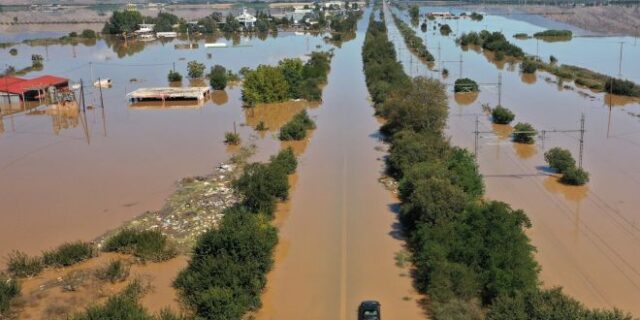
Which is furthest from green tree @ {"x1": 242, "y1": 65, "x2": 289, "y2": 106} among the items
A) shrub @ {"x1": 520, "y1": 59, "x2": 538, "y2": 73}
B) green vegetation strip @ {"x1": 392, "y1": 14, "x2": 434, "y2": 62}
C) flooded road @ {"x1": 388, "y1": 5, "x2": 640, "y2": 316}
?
green vegetation strip @ {"x1": 392, "y1": 14, "x2": 434, "y2": 62}

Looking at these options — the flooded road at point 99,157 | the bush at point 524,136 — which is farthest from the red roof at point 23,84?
the bush at point 524,136

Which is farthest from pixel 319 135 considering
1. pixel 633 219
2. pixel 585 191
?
pixel 633 219

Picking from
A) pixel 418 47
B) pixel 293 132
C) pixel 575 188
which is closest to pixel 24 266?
pixel 293 132

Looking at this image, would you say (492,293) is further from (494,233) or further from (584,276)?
(584,276)

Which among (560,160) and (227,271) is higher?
(227,271)

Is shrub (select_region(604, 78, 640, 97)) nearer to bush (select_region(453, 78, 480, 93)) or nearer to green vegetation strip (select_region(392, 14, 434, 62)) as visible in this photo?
bush (select_region(453, 78, 480, 93))

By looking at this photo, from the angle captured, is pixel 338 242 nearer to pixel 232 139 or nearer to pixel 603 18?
pixel 232 139
